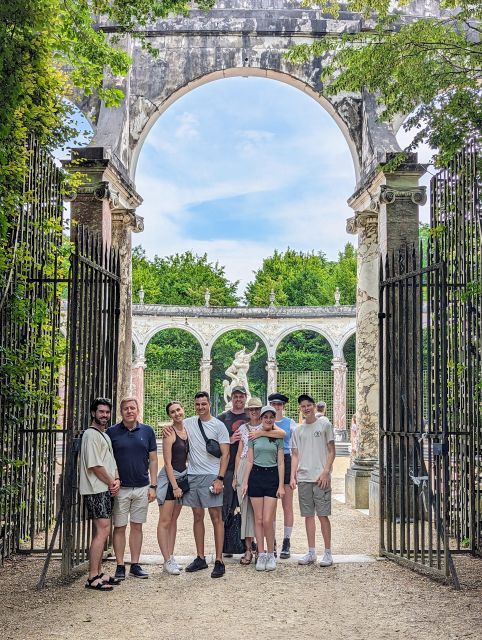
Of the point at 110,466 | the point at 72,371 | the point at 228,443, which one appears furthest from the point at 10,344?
the point at 228,443

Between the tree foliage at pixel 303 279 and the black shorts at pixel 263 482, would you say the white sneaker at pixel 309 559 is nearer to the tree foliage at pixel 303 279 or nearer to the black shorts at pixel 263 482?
the black shorts at pixel 263 482

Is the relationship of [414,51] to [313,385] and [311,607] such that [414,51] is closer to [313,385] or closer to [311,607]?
[311,607]

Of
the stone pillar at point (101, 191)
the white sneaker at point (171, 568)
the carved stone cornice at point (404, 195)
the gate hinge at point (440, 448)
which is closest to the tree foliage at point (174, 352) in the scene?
the stone pillar at point (101, 191)

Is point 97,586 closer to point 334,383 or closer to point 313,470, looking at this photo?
point 313,470

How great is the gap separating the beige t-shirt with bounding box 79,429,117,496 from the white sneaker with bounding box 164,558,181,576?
1.14 meters

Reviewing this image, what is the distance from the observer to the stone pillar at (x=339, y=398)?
35250 mm

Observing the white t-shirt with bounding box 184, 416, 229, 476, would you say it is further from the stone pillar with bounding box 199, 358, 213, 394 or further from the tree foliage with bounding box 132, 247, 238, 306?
the tree foliage with bounding box 132, 247, 238, 306

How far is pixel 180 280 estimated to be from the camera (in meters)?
52.2

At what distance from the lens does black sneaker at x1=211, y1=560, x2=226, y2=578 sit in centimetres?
772

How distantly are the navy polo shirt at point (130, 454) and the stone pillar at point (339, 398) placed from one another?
27.6m

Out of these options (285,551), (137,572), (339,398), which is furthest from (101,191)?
(339,398)

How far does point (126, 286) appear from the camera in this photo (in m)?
14.1

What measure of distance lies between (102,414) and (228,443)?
4.63 ft

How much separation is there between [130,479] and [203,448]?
823mm
